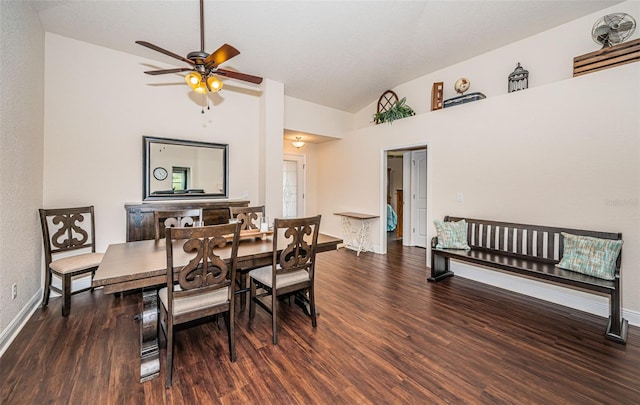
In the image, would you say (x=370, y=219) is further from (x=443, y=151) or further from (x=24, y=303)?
(x=24, y=303)

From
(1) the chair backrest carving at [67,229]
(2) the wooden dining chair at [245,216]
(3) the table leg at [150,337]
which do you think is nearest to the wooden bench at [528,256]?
(2) the wooden dining chair at [245,216]

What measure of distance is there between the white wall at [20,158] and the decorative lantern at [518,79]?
528cm

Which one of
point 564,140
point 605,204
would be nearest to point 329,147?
point 564,140

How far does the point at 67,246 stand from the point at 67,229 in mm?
194

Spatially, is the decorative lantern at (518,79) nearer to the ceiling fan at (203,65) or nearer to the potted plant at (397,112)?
the potted plant at (397,112)

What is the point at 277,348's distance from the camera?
214 centimetres

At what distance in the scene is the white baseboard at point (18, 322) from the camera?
2082mm

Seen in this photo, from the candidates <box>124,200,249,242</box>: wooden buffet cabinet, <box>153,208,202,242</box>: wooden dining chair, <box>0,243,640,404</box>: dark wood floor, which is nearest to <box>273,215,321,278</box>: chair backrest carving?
<box>0,243,640,404</box>: dark wood floor

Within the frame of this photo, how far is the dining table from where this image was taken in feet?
5.25

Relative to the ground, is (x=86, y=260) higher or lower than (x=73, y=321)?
higher

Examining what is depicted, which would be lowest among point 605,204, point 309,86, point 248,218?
point 248,218

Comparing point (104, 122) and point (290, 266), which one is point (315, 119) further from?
point (290, 266)

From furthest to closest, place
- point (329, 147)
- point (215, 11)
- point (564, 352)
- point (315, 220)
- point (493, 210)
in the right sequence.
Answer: point (329, 147) → point (493, 210) → point (215, 11) → point (315, 220) → point (564, 352)

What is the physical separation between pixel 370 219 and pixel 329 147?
6.79ft
